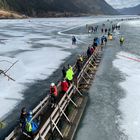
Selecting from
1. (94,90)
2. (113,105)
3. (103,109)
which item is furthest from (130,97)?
(103,109)

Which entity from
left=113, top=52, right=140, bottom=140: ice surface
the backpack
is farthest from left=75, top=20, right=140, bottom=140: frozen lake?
the backpack

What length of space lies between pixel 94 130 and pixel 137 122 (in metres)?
3.07

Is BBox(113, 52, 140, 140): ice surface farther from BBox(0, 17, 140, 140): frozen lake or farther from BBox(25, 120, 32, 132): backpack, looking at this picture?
BBox(25, 120, 32, 132): backpack

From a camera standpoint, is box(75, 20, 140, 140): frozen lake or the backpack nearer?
the backpack

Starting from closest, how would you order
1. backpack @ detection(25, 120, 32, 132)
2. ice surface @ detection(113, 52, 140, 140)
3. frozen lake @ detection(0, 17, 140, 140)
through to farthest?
1. backpack @ detection(25, 120, 32, 132)
2. ice surface @ detection(113, 52, 140, 140)
3. frozen lake @ detection(0, 17, 140, 140)

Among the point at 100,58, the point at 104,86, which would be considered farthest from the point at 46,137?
the point at 100,58

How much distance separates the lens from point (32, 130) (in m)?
16.4

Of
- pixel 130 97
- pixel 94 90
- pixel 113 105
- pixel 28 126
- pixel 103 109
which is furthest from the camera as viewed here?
pixel 94 90

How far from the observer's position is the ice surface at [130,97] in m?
19.7

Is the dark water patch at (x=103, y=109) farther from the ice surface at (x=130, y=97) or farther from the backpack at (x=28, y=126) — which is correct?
the backpack at (x=28, y=126)

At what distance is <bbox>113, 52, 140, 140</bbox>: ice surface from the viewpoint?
1970cm

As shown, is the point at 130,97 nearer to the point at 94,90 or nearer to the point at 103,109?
the point at 94,90

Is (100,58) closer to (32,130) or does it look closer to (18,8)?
(32,130)

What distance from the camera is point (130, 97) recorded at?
25.5 metres
